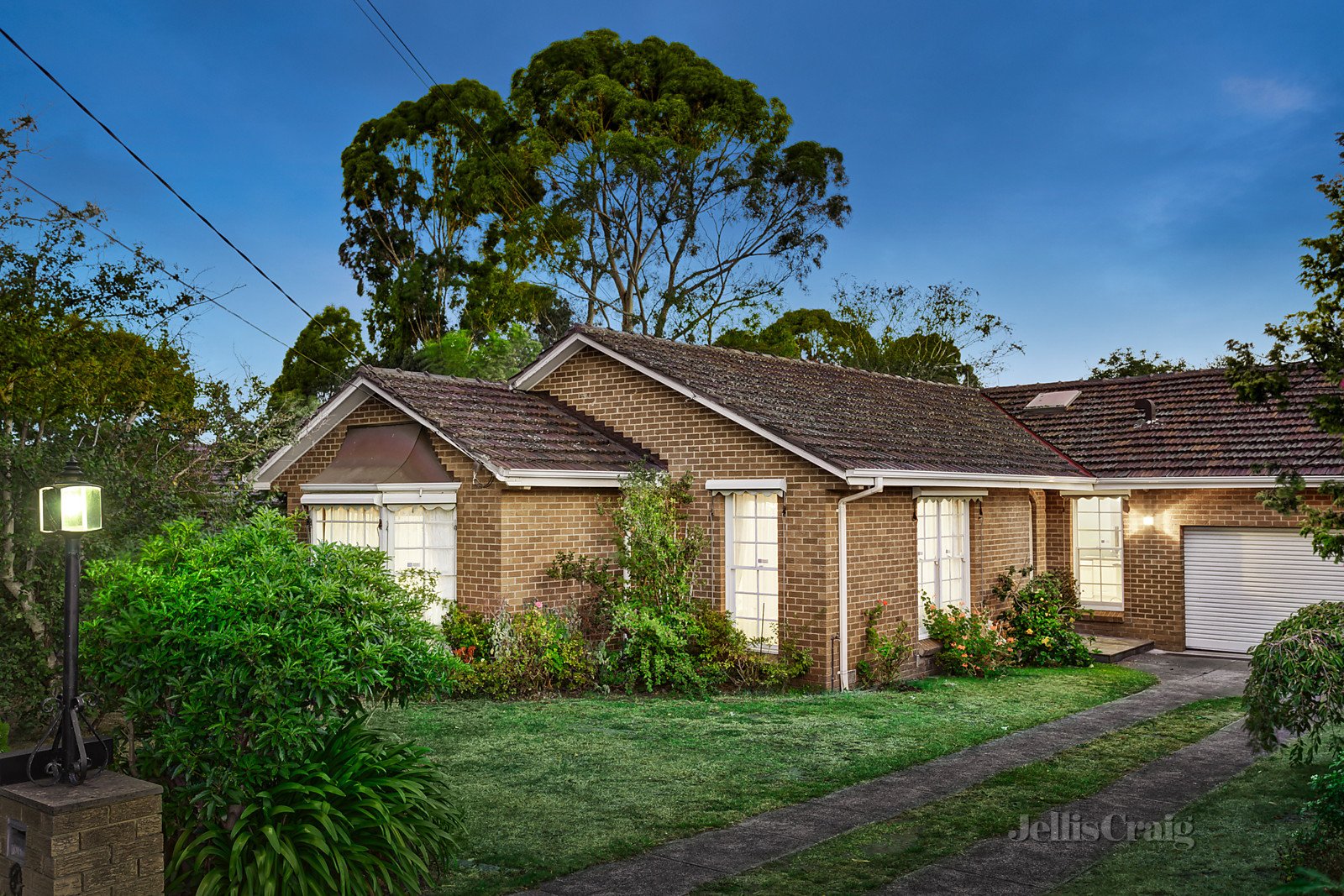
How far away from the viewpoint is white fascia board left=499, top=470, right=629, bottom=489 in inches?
527

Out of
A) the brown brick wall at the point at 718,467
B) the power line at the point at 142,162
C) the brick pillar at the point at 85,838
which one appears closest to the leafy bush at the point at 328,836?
the brick pillar at the point at 85,838

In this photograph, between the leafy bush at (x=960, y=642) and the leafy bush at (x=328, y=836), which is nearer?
the leafy bush at (x=328, y=836)

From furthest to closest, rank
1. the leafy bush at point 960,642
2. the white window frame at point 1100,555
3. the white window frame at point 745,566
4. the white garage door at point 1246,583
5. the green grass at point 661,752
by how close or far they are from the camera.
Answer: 1. the white window frame at point 1100,555
2. the white garage door at point 1246,583
3. the leafy bush at point 960,642
4. the white window frame at point 745,566
5. the green grass at point 661,752

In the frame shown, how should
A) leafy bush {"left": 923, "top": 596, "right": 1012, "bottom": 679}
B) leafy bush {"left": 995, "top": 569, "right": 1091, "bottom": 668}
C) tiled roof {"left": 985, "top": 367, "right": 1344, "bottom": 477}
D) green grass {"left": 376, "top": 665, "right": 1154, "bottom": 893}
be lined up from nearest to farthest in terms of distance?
green grass {"left": 376, "top": 665, "right": 1154, "bottom": 893}, leafy bush {"left": 923, "top": 596, "right": 1012, "bottom": 679}, leafy bush {"left": 995, "top": 569, "right": 1091, "bottom": 668}, tiled roof {"left": 985, "top": 367, "right": 1344, "bottom": 477}

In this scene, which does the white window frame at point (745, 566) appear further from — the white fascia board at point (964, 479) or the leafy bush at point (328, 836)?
the leafy bush at point (328, 836)

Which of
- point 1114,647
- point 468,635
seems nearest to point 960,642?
point 1114,647

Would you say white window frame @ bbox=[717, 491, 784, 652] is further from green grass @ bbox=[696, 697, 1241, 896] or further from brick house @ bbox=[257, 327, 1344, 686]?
green grass @ bbox=[696, 697, 1241, 896]

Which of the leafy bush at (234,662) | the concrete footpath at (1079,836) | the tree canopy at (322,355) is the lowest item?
the concrete footpath at (1079,836)

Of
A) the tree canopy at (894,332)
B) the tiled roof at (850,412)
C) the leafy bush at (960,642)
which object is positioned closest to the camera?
the tiled roof at (850,412)

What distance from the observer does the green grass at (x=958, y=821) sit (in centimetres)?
658

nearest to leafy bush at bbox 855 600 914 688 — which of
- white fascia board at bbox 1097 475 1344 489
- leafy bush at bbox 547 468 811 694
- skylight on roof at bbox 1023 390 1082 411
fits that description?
leafy bush at bbox 547 468 811 694

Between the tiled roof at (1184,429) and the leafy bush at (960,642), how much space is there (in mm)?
5007

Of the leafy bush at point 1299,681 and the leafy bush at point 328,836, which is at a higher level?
the leafy bush at point 1299,681

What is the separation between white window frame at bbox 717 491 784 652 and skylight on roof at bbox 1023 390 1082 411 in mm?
10134
